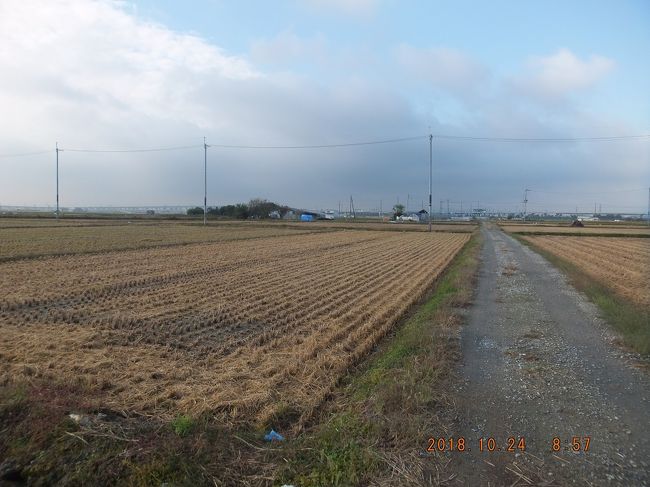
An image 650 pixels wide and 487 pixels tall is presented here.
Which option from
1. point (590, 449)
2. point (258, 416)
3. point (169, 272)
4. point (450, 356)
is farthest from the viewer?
point (169, 272)

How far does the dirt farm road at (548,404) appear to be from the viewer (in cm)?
349

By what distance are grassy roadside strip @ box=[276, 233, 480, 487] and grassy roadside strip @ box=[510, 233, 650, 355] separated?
3.03 metres

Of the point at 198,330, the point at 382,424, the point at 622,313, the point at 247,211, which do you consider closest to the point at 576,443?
the point at 382,424

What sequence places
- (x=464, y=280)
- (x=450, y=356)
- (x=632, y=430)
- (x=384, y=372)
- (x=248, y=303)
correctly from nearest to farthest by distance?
(x=632, y=430), (x=384, y=372), (x=450, y=356), (x=248, y=303), (x=464, y=280)

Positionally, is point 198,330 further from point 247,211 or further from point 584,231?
point 247,211

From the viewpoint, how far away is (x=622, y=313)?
30.3 ft

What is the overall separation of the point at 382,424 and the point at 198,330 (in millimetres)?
5029

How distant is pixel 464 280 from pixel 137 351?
1122cm

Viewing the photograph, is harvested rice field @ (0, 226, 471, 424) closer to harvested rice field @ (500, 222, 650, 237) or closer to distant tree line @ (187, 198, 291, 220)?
harvested rice field @ (500, 222, 650, 237)

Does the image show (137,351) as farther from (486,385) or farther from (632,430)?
(632,430)

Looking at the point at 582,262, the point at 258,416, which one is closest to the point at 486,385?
the point at 258,416

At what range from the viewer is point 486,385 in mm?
5387

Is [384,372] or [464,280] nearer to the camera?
[384,372]

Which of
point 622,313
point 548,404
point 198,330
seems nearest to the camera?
point 548,404
